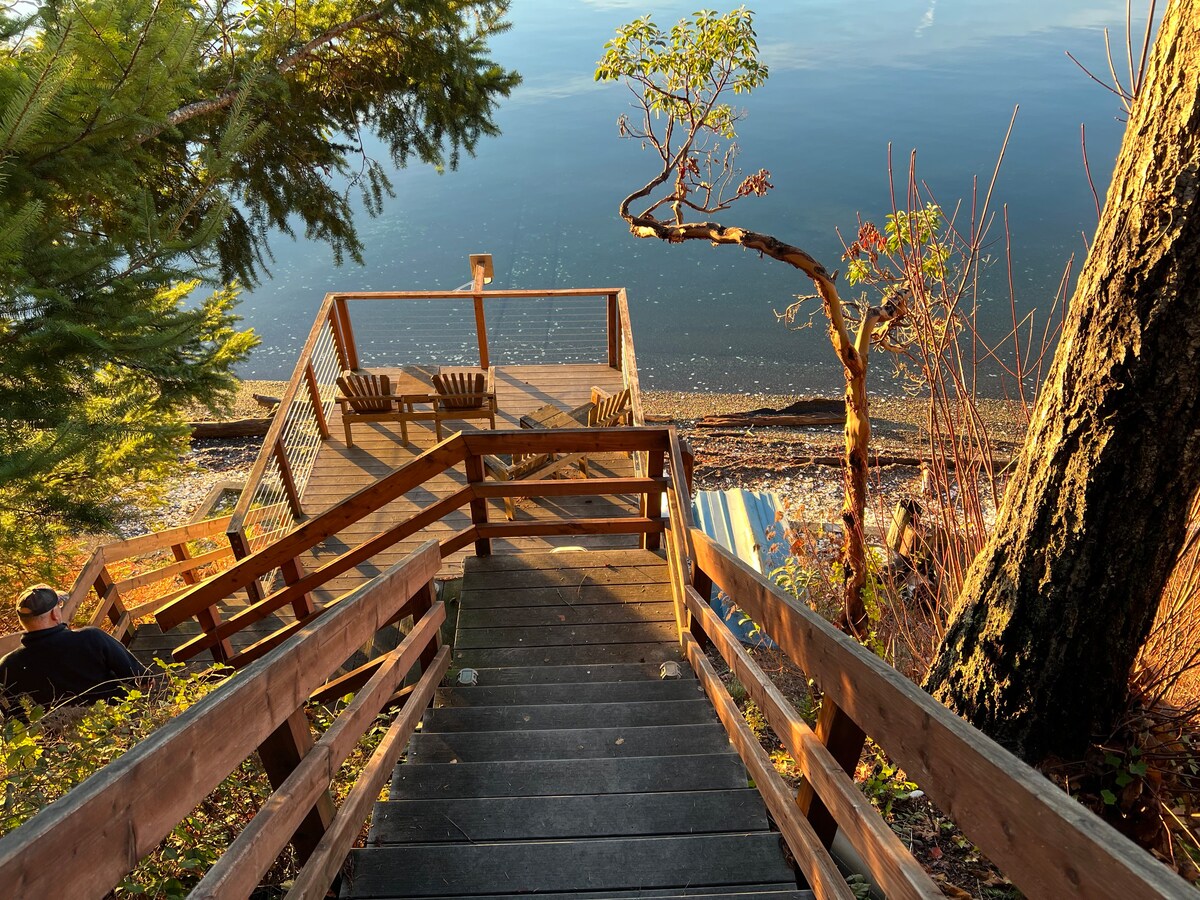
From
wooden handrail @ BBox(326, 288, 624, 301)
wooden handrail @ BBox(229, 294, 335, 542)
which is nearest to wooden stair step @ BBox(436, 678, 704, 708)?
wooden handrail @ BBox(229, 294, 335, 542)

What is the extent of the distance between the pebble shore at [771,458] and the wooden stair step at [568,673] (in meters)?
6.33

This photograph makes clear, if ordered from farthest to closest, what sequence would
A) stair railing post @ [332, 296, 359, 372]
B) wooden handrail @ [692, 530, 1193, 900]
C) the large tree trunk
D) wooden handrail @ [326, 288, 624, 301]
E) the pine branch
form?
stair railing post @ [332, 296, 359, 372]
wooden handrail @ [326, 288, 624, 301]
the pine branch
the large tree trunk
wooden handrail @ [692, 530, 1193, 900]

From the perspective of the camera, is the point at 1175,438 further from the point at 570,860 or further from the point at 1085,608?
the point at 570,860

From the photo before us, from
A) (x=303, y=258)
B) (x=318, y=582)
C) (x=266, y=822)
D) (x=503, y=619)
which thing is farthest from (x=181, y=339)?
(x=303, y=258)

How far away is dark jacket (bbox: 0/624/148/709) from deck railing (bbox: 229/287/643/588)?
2119 millimetres

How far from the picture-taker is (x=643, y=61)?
731 centimetres

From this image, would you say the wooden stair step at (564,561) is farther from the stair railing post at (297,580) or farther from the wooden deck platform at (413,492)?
the wooden deck platform at (413,492)

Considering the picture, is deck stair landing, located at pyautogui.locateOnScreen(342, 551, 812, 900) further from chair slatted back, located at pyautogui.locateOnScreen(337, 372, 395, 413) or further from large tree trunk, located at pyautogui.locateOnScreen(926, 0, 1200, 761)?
chair slatted back, located at pyautogui.locateOnScreen(337, 372, 395, 413)

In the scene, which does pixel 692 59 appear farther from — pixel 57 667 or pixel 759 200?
pixel 759 200

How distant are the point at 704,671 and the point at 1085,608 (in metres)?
1.49

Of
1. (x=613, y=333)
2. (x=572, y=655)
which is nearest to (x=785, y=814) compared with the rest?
(x=572, y=655)

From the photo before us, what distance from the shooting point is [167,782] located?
1.38 meters

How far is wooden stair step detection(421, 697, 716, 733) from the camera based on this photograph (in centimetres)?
349

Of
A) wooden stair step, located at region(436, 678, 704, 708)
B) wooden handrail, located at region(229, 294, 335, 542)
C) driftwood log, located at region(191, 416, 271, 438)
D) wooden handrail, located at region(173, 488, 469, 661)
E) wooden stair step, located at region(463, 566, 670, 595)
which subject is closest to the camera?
wooden stair step, located at region(436, 678, 704, 708)
